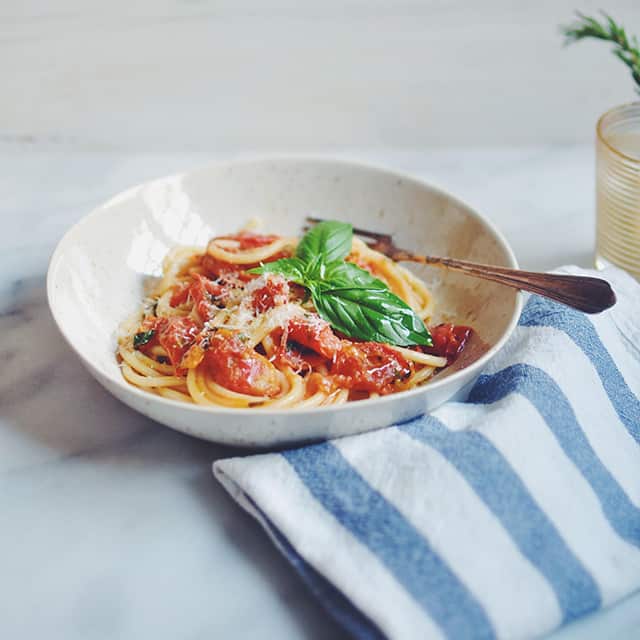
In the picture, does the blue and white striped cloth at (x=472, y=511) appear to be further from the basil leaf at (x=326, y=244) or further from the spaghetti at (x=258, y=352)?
the basil leaf at (x=326, y=244)

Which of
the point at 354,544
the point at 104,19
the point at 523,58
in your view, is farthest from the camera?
the point at 523,58

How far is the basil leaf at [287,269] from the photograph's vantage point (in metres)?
2.38

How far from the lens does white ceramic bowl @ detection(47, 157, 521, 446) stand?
1.89 meters

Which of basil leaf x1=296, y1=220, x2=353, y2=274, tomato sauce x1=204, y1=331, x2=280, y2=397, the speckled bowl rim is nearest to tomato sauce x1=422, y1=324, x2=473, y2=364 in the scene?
the speckled bowl rim

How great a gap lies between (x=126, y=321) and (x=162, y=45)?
4.45 ft

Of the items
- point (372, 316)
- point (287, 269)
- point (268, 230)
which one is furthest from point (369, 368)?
point (268, 230)

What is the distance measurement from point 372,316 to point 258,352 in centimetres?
32

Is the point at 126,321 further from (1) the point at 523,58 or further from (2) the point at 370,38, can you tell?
(1) the point at 523,58

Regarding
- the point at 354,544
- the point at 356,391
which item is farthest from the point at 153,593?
the point at 356,391

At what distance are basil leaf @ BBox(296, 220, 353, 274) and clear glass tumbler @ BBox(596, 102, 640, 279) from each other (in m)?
0.79

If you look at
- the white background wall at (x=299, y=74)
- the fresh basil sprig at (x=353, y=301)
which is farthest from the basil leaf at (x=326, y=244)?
the white background wall at (x=299, y=74)

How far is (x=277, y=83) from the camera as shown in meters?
3.46

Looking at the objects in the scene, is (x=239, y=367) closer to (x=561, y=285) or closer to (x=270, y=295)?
(x=270, y=295)

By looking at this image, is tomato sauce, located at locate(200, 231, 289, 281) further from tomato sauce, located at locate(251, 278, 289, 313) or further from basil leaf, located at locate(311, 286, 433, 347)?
basil leaf, located at locate(311, 286, 433, 347)
